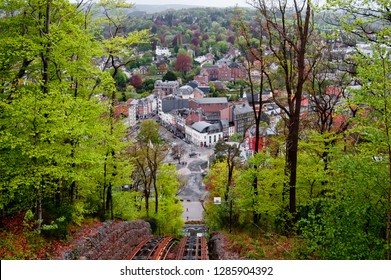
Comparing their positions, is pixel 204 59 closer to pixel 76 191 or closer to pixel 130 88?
Answer: pixel 130 88

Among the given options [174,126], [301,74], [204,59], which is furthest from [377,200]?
[204,59]

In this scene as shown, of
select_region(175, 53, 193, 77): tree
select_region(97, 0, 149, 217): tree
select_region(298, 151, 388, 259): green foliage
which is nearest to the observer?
select_region(298, 151, 388, 259): green foliage

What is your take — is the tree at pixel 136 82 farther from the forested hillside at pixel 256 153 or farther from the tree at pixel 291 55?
the tree at pixel 291 55

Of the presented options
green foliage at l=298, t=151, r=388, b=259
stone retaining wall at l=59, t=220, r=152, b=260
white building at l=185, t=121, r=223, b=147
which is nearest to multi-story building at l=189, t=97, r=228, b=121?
white building at l=185, t=121, r=223, b=147

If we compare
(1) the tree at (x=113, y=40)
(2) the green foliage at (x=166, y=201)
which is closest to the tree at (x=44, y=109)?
(1) the tree at (x=113, y=40)

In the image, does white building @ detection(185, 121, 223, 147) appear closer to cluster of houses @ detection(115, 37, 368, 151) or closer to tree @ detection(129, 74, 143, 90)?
cluster of houses @ detection(115, 37, 368, 151)

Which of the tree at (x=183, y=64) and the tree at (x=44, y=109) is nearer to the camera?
the tree at (x=44, y=109)

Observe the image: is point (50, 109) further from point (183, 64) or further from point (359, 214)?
point (183, 64)

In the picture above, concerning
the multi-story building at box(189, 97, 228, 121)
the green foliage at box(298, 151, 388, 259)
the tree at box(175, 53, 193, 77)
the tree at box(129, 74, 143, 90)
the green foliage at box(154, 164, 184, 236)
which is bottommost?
the green foliage at box(154, 164, 184, 236)
